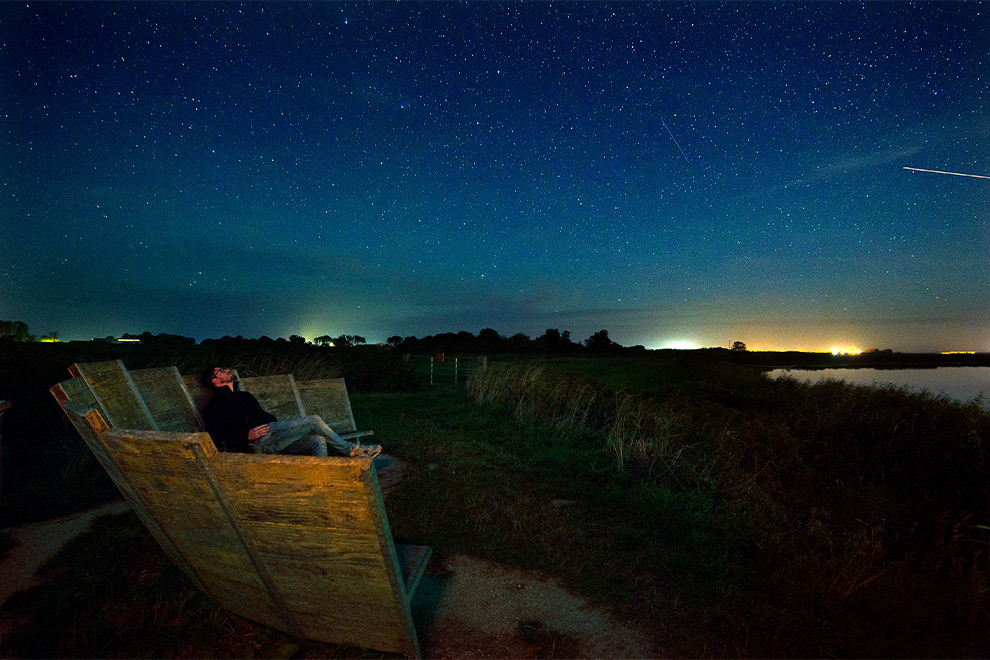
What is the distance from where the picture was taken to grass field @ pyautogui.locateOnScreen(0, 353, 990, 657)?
3.05m

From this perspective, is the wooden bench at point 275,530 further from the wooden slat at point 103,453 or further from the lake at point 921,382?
the lake at point 921,382

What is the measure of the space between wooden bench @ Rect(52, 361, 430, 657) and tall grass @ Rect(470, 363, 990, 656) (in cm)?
263

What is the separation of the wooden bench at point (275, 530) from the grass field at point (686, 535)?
0.39 meters

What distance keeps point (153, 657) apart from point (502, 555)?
2.62 m

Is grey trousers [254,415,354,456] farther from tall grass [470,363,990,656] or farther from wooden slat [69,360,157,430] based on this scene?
tall grass [470,363,990,656]

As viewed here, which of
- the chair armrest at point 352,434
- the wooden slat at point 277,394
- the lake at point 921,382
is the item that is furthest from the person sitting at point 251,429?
the lake at point 921,382

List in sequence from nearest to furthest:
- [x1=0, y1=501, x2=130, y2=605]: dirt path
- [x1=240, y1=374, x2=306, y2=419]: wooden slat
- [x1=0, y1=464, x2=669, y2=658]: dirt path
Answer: [x1=0, y1=464, x2=669, y2=658]: dirt path, [x1=0, y1=501, x2=130, y2=605]: dirt path, [x1=240, y1=374, x2=306, y2=419]: wooden slat

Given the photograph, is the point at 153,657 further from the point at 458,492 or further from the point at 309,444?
the point at 458,492

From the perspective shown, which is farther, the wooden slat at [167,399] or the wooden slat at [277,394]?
the wooden slat at [277,394]

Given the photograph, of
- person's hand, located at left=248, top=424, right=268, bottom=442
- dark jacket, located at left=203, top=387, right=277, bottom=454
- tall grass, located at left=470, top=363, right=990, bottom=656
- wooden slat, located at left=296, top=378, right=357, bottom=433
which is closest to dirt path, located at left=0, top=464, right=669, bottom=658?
tall grass, located at left=470, top=363, right=990, bottom=656

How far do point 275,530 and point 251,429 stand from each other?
243 cm

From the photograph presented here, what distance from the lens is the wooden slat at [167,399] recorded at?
4.36 metres

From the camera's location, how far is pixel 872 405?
11.8m

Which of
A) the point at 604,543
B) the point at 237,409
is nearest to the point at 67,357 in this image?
the point at 237,409
